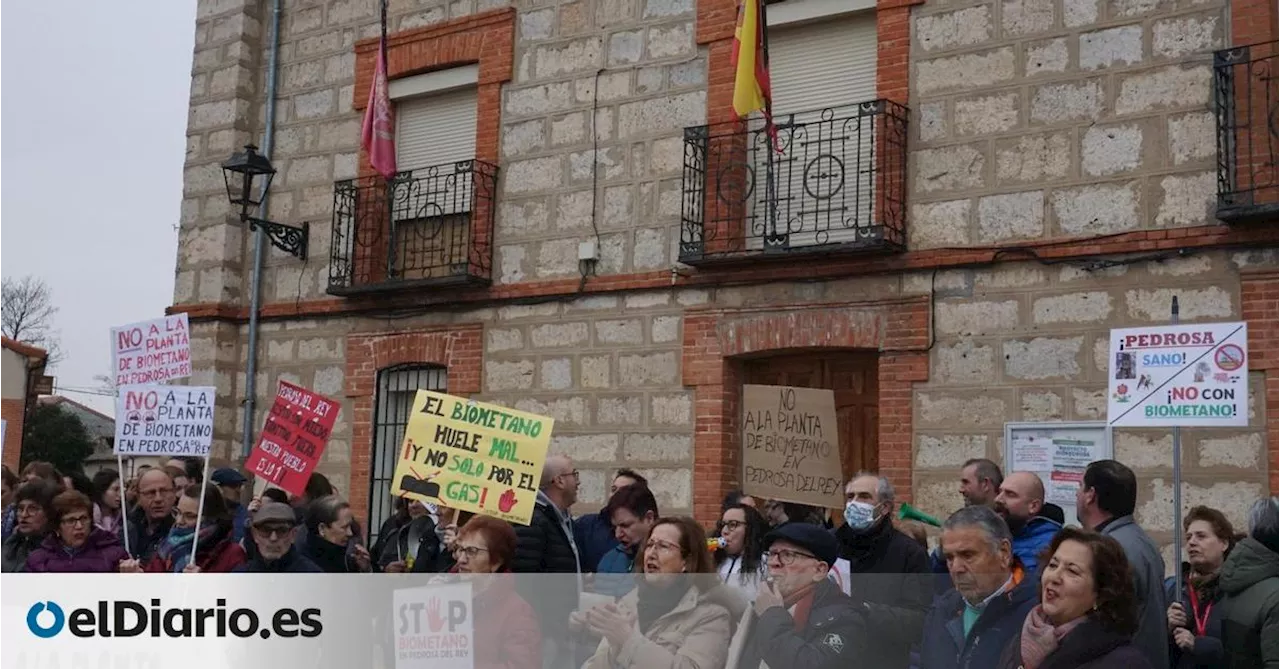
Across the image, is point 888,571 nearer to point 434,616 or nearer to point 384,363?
point 434,616

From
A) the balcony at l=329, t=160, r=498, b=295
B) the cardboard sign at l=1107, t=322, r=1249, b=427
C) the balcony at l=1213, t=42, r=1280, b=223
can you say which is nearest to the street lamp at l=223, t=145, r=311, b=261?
the balcony at l=329, t=160, r=498, b=295

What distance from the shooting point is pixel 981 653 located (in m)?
4.88

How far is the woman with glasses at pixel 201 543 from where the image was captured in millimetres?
7758

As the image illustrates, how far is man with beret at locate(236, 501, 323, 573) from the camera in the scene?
7.00 metres

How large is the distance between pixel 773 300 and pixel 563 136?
8.79 ft

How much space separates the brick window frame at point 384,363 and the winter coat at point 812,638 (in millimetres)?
8118

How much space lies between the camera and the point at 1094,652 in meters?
4.24

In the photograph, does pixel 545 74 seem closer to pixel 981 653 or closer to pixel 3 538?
pixel 3 538

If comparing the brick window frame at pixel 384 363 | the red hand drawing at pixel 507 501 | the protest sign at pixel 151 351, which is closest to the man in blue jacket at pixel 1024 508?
the red hand drawing at pixel 507 501

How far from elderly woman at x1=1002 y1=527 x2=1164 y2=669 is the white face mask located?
2.23m

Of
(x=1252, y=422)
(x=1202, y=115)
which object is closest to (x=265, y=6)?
(x=1202, y=115)

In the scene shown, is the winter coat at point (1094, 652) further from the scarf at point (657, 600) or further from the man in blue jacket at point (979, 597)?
the scarf at point (657, 600)

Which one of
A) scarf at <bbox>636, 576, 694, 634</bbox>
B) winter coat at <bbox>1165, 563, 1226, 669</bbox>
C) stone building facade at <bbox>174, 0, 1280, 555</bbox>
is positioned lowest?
winter coat at <bbox>1165, 563, 1226, 669</bbox>

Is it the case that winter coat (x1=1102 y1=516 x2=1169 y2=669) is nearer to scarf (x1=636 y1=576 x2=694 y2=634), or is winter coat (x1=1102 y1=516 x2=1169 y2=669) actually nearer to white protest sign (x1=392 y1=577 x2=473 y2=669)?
scarf (x1=636 y1=576 x2=694 y2=634)
